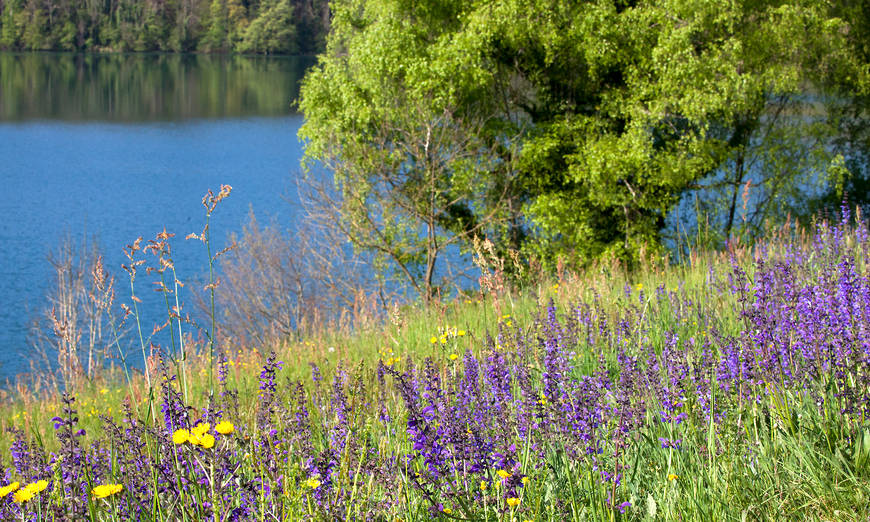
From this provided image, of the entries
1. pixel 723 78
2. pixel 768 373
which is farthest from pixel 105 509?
pixel 723 78

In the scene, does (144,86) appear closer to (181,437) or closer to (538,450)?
(538,450)

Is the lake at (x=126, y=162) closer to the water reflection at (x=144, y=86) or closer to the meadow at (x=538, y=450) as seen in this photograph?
Result: the water reflection at (x=144, y=86)

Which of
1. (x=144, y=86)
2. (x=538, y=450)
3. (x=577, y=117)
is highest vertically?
(x=144, y=86)

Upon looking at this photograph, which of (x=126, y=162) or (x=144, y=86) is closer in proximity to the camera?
(x=126, y=162)

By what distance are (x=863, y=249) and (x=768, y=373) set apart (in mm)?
3972

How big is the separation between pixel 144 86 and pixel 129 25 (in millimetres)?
30353

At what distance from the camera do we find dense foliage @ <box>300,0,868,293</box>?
18328 mm

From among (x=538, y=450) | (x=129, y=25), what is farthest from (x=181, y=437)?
(x=129, y=25)

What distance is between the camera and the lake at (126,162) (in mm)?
32188

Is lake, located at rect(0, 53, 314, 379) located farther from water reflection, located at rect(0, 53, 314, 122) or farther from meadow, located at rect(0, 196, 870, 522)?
meadow, located at rect(0, 196, 870, 522)

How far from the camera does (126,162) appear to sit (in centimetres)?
4928

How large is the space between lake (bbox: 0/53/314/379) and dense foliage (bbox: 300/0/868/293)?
275 inches

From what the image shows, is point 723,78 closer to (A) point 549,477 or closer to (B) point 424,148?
(B) point 424,148

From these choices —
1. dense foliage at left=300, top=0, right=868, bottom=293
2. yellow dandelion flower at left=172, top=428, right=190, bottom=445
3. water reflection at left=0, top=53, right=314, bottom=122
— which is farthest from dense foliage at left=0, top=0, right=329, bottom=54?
yellow dandelion flower at left=172, top=428, right=190, bottom=445
